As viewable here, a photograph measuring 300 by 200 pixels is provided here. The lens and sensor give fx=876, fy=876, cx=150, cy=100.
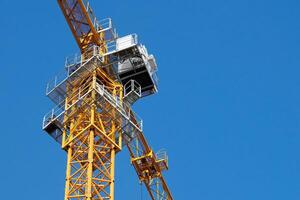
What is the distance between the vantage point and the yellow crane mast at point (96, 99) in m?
37.9

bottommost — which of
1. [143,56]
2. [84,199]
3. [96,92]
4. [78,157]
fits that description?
[84,199]

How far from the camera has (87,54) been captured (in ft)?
146

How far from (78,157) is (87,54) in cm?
734

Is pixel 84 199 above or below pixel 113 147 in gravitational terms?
below

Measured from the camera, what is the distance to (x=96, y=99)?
40094mm

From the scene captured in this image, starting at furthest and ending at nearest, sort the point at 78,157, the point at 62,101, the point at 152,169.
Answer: the point at 152,169 → the point at 62,101 → the point at 78,157

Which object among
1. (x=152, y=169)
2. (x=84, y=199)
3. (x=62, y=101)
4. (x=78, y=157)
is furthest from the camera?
(x=152, y=169)

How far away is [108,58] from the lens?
43438mm

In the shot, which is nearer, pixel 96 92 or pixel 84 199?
pixel 84 199

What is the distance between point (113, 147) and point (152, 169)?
11048 millimetres

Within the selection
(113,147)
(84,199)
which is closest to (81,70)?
(113,147)

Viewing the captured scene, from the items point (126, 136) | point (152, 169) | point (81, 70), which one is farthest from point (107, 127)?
point (152, 169)

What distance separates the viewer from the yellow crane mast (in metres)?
37.9

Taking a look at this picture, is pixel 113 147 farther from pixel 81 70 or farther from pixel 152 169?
pixel 152 169
